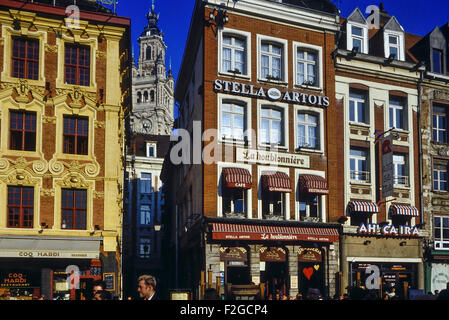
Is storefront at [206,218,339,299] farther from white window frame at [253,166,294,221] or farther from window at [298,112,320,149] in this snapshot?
window at [298,112,320,149]

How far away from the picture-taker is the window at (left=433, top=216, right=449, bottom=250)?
30234mm

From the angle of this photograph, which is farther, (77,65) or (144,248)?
(144,248)

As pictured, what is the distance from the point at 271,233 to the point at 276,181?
8.38 feet

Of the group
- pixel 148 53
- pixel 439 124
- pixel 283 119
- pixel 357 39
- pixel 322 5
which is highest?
pixel 148 53

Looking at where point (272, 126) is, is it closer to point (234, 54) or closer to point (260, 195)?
point (260, 195)

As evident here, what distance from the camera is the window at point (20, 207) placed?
23.5 m

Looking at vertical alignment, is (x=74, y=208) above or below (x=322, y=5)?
below

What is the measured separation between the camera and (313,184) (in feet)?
88.9

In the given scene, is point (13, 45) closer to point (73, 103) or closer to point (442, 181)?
point (73, 103)

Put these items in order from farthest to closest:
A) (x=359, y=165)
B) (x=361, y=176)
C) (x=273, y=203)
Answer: (x=359, y=165), (x=361, y=176), (x=273, y=203)

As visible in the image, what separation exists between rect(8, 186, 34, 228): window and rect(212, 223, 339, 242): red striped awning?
829 cm

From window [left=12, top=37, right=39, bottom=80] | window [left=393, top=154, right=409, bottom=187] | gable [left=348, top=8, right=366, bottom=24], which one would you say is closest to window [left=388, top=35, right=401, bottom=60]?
gable [left=348, top=8, right=366, bottom=24]

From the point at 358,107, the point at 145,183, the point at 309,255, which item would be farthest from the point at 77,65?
the point at 145,183

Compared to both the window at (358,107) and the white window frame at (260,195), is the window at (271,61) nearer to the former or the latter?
the window at (358,107)
